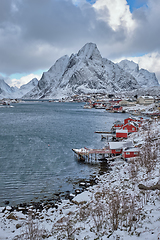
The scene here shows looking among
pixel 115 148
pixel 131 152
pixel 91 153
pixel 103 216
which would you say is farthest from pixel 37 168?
pixel 103 216

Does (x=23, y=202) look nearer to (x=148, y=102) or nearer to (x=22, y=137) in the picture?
(x=22, y=137)

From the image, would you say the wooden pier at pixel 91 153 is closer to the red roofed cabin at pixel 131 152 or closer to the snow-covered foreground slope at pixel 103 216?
the red roofed cabin at pixel 131 152

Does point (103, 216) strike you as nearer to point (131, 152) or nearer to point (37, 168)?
point (37, 168)

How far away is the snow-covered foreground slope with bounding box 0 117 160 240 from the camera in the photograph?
846 centimetres

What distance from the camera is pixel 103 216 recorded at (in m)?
10.6

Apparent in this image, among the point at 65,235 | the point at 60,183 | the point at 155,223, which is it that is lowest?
the point at 60,183

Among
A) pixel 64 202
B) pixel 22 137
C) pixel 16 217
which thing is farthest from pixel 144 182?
pixel 22 137

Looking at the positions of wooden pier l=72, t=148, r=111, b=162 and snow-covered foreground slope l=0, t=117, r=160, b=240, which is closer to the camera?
snow-covered foreground slope l=0, t=117, r=160, b=240

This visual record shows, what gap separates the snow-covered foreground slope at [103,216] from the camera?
8.46 m

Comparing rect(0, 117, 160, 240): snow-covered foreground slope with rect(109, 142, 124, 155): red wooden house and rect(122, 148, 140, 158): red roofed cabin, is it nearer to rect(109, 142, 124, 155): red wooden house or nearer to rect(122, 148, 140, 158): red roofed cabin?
rect(122, 148, 140, 158): red roofed cabin

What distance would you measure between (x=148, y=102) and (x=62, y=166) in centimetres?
11604

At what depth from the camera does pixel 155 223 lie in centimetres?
833

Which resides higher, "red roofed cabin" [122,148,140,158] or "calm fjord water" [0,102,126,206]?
"red roofed cabin" [122,148,140,158]

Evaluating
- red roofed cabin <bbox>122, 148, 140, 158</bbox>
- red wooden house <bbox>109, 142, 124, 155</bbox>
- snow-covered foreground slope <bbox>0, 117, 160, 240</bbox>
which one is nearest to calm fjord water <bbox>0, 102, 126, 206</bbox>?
snow-covered foreground slope <bbox>0, 117, 160, 240</bbox>
